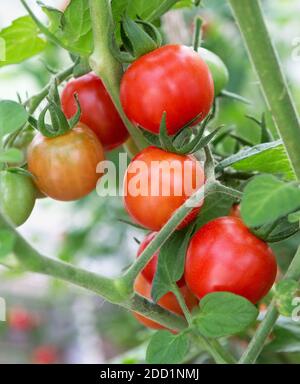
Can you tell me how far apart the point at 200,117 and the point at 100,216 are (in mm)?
939

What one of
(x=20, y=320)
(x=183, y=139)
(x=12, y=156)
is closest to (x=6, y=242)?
(x=12, y=156)

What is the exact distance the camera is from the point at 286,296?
44cm

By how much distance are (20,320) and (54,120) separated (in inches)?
80.6

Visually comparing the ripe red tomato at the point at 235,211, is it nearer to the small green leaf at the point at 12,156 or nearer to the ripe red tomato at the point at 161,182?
the ripe red tomato at the point at 161,182

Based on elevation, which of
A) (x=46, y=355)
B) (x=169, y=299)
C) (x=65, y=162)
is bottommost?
(x=46, y=355)

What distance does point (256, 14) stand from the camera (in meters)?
0.39

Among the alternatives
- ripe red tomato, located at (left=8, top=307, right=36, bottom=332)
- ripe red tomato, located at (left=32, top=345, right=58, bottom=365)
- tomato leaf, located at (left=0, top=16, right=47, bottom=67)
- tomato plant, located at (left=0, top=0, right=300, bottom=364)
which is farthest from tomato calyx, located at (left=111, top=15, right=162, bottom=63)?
ripe red tomato, located at (left=8, top=307, right=36, bottom=332)

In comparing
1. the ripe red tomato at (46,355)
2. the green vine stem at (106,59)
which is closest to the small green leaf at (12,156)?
the green vine stem at (106,59)

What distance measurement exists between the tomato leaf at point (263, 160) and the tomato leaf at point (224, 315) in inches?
3.4

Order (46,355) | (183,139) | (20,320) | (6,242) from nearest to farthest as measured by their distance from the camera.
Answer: (6,242) → (183,139) → (46,355) → (20,320)

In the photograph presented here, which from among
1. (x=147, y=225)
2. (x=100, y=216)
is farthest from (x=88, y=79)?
(x=100, y=216)

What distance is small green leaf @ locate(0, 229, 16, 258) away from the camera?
1.25ft

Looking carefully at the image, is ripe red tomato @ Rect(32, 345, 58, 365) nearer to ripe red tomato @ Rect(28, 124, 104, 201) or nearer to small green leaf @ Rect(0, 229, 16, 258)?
ripe red tomato @ Rect(28, 124, 104, 201)

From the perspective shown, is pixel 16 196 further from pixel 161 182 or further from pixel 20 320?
pixel 20 320
